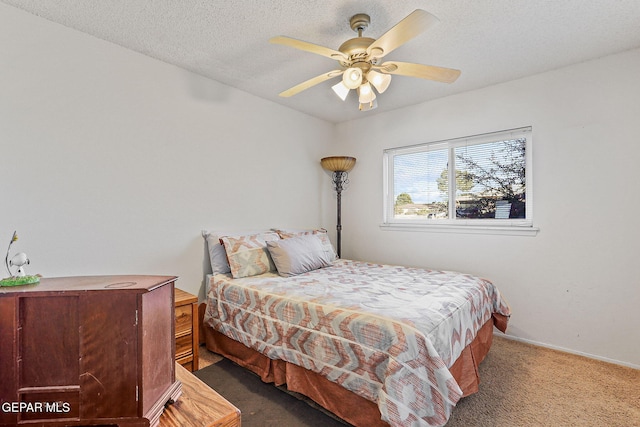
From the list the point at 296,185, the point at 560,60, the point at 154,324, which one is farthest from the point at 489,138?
the point at 154,324

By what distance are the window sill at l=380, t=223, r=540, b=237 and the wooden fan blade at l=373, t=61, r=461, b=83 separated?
5.42 feet

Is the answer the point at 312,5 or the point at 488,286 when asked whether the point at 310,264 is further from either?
the point at 312,5

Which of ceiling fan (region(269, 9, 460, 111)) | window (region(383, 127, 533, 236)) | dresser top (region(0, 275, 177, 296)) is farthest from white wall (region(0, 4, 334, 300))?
window (region(383, 127, 533, 236))

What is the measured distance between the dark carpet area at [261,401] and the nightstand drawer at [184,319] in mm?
365

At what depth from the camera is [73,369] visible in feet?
2.63

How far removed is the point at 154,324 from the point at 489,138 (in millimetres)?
3257

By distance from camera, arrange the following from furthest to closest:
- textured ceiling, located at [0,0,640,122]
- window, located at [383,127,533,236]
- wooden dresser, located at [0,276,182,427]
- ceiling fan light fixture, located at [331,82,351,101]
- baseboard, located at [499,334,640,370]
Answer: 1. window, located at [383,127,533,236]
2. baseboard, located at [499,334,640,370]
3. ceiling fan light fixture, located at [331,82,351,101]
4. textured ceiling, located at [0,0,640,122]
5. wooden dresser, located at [0,276,182,427]

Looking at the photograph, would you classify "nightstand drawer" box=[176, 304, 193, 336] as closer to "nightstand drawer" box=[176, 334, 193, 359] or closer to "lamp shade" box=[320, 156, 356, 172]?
"nightstand drawer" box=[176, 334, 193, 359]

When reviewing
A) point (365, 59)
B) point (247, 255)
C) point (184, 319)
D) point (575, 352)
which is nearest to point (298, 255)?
point (247, 255)

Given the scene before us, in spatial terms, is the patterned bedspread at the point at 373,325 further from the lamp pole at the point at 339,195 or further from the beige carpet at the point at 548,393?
the lamp pole at the point at 339,195

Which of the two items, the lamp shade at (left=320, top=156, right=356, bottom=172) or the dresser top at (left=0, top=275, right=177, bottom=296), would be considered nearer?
the dresser top at (left=0, top=275, right=177, bottom=296)

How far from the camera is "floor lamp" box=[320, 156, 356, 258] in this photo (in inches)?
146

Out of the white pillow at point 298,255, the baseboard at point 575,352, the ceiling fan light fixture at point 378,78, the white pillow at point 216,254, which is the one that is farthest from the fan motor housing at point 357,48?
the baseboard at point 575,352

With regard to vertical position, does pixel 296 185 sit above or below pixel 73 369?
above
